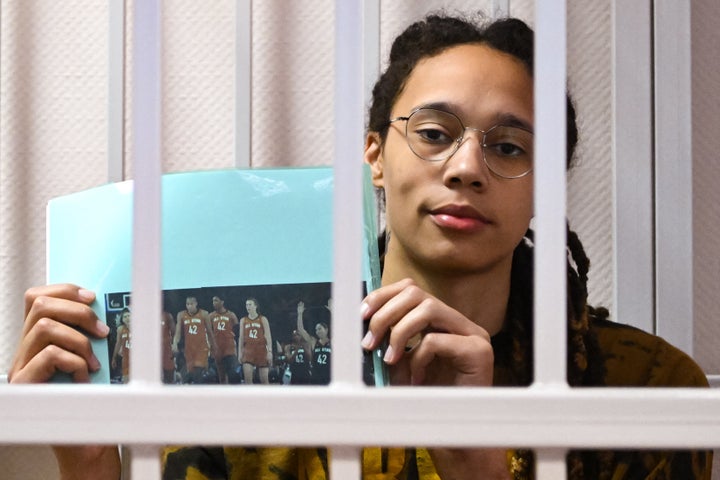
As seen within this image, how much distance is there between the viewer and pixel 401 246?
82 cm

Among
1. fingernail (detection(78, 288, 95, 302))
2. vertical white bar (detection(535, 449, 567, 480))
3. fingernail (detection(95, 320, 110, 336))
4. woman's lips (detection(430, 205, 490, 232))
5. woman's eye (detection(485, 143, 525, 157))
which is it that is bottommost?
vertical white bar (detection(535, 449, 567, 480))

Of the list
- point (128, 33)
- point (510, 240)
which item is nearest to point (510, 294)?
point (510, 240)

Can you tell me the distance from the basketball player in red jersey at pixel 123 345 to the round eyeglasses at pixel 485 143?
375 millimetres

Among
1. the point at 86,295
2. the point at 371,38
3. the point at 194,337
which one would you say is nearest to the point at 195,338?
the point at 194,337

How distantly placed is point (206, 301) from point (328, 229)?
0.09m

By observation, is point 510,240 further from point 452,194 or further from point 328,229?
point 328,229

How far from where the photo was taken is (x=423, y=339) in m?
0.54

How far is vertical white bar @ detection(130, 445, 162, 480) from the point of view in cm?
38

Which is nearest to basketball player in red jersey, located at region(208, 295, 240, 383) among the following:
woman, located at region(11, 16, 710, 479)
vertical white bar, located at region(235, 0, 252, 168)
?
woman, located at region(11, 16, 710, 479)

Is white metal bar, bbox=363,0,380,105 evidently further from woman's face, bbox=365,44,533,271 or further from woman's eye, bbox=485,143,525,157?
woman's eye, bbox=485,143,525,157

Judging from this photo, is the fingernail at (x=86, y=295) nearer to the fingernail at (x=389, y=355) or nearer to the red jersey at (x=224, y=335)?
the red jersey at (x=224, y=335)

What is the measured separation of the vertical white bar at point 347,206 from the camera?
37cm

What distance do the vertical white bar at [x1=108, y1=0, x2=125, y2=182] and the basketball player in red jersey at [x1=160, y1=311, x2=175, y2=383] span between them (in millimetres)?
536

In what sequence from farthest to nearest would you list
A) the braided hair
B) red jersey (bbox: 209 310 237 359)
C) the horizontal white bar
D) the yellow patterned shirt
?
1. the braided hair
2. the yellow patterned shirt
3. red jersey (bbox: 209 310 237 359)
4. the horizontal white bar
